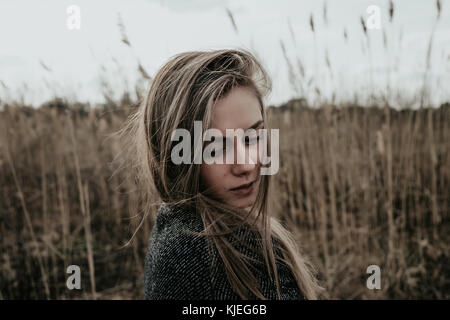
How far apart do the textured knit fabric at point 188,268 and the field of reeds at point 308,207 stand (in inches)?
27.3

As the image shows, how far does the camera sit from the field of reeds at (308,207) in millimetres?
1599

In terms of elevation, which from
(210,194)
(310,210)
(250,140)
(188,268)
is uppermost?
(250,140)

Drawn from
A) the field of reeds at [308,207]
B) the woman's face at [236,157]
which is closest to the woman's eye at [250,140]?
the woman's face at [236,157]

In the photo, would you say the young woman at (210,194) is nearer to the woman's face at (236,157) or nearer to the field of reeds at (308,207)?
the woman's face at (236,157)

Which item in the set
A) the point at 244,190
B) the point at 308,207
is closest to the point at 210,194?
the point at 244,190

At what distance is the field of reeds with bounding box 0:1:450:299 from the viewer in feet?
5.24

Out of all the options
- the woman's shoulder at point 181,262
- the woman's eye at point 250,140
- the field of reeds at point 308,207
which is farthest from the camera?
the field of reeds at point 308,207

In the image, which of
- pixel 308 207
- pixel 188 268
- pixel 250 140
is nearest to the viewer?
pixel 188 268

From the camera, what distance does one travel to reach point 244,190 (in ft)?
2.33

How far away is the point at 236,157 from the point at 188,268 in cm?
22

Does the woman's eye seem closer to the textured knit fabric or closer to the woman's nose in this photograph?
the woman's nose

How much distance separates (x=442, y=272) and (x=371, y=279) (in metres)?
0.40

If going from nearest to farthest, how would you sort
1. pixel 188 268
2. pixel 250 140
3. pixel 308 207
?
pixel 188 268, pixel 250 140, pixel 308 207

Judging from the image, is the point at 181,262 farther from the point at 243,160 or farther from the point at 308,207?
the point at 308,207
